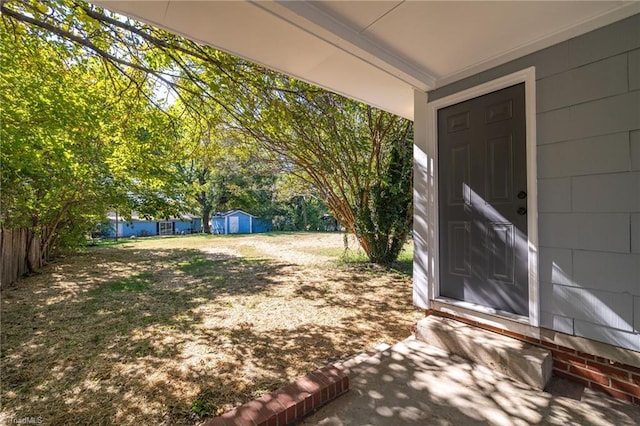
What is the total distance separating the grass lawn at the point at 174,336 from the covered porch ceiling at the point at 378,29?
2556 millimetres

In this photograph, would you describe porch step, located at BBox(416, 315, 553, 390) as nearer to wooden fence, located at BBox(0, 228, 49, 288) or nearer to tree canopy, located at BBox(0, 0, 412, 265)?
tree canopy, located at BBox(0, 0, 412, 265)

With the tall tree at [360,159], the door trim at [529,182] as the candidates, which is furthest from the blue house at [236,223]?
the door trim at [529,182]

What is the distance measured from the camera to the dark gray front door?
7.13ft

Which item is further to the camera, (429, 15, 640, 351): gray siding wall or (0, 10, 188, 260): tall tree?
(0, 10, 188, 260): tall tree

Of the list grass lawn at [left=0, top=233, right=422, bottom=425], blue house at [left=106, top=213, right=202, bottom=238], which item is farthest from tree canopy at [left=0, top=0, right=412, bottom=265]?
blue house at [left=106, top=213, right=202, bottom=238]

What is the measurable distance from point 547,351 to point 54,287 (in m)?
7.05

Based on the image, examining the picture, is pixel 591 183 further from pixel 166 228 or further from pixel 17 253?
pixel 166 228

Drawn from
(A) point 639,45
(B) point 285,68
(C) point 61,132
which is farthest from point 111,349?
(A) point 639,45

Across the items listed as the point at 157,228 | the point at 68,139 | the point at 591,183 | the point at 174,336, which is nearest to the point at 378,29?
the point at 591,183

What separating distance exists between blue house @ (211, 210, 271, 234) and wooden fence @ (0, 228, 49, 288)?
16814 mm

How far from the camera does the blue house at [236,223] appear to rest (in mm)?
23141

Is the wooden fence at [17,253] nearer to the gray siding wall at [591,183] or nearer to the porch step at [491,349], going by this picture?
the porch step at [491,349]

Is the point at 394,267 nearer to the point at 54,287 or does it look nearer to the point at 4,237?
the point at 54,287

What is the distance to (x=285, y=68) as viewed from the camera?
238 cm
